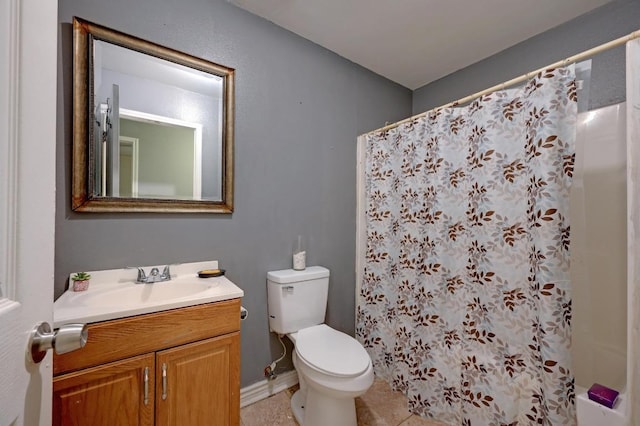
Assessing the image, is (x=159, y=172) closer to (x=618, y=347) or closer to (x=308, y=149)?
(x=308, y=149)

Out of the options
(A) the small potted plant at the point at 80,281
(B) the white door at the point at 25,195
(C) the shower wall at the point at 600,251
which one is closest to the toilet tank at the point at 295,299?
(A) the small potted plant at the point at 80,281

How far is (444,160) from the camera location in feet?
5.00

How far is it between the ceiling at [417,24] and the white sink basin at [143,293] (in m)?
1.59

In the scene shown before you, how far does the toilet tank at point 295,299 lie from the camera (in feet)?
5.17

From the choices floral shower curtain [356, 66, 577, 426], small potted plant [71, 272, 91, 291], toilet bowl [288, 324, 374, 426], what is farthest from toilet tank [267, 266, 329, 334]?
small potted plant [71, 272, 91, 291]

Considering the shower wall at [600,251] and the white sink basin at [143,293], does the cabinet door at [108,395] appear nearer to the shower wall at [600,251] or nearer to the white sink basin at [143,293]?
the white sink basin at [143,293]

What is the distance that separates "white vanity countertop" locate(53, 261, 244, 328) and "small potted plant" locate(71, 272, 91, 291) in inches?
0.8

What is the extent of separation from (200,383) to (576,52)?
267 cm

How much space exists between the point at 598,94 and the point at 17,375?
8.15 feet

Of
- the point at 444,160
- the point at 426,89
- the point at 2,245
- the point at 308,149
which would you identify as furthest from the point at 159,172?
the point at 426,89

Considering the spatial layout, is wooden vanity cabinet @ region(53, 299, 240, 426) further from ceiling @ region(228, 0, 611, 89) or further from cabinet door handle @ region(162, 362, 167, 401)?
ceiling @ region(228, 0, 611, 89)

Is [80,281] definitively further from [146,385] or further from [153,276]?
[146,385]

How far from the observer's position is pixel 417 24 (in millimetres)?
1700

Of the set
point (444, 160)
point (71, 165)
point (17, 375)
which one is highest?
point (444, 160)
